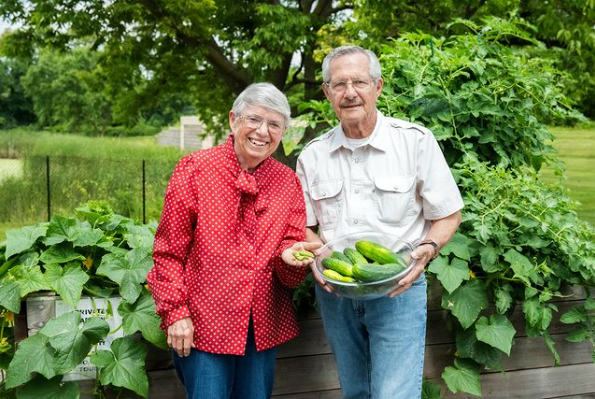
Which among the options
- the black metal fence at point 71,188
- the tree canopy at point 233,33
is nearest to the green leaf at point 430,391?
the tree canopy at point 233,33

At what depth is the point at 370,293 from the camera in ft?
6.75

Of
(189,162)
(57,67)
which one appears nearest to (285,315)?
(189,162)

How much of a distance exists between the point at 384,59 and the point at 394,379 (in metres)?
1.89

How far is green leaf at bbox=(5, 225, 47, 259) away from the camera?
2693 millimetres

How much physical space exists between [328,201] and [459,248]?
2.51 ft

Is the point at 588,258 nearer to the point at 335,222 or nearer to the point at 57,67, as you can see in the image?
the point at 335,222

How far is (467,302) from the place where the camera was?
2754 mm

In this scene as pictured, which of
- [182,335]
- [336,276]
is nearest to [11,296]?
[182,335]

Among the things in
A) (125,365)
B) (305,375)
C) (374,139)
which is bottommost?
(305,375)

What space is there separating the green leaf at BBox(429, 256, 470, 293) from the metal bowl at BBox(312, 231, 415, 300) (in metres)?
0.53

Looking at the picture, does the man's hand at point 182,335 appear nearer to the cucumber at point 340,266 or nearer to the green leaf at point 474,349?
the cucumber at point 340,266

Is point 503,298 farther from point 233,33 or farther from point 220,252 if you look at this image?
point 233,33

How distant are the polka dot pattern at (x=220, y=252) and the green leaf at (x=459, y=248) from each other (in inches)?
33.4

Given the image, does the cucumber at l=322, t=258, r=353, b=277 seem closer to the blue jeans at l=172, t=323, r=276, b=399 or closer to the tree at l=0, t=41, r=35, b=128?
the blue jeans at l=172, t=323, r=276, b=399
